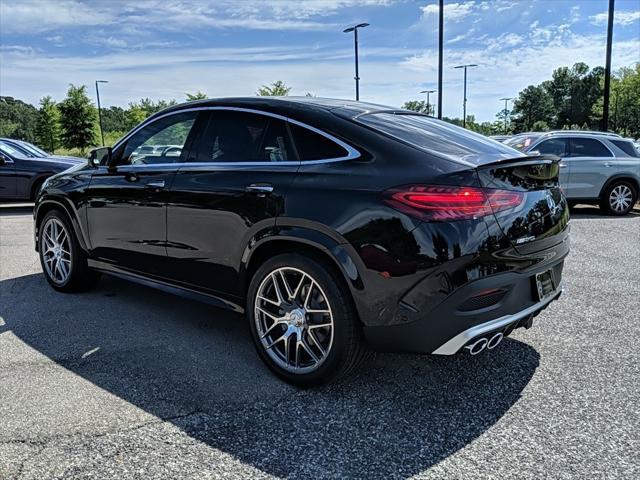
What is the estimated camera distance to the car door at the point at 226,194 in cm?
331

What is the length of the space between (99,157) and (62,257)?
1116mm

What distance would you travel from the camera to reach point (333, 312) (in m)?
2.98

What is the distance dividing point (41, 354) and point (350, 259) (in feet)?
7.60

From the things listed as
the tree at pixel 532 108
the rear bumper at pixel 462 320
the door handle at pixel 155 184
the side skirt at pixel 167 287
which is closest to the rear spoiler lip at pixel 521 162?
the rear bumper at pixel 462 320

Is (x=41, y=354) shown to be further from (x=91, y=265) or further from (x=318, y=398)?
(x=318, y=398)

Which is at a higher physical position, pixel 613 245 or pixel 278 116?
pixel 278 116

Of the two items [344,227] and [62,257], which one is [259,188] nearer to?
[344,227]

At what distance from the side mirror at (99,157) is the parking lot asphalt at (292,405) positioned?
1.27 meters

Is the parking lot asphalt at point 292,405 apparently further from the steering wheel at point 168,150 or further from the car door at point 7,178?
the car door at point 7,178

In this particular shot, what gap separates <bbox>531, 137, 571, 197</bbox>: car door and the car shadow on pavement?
758cm

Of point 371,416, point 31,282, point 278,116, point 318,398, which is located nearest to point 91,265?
point 31,282

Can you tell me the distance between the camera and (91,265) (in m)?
4.85

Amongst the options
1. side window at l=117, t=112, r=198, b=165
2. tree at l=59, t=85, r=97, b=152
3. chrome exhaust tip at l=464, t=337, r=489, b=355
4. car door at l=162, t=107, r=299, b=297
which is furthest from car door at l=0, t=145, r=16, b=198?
tree at l=59, t=85, r=97, b=152

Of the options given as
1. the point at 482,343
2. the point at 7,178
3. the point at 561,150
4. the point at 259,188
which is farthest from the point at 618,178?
the point at 7,178
